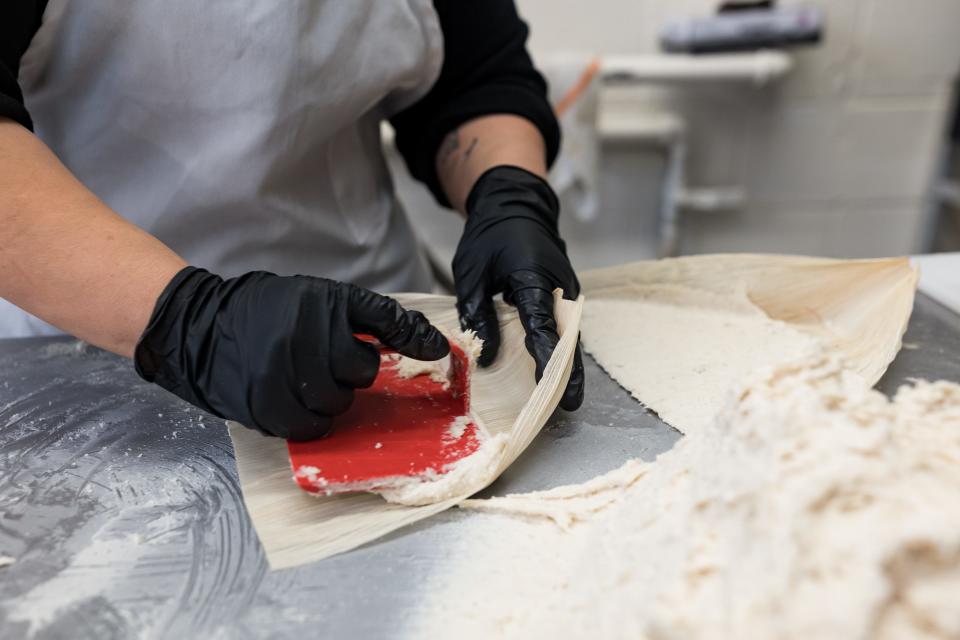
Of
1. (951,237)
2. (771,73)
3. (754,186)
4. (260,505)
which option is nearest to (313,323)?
(260,505)

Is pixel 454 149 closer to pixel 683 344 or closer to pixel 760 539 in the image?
pixel 683 344

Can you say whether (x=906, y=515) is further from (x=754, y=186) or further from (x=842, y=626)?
(x=754, y=186)

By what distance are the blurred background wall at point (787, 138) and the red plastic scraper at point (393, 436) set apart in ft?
4.01

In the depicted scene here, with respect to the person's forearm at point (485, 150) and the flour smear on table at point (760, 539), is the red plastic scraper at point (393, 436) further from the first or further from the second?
the person's forearm at point (485, 150)

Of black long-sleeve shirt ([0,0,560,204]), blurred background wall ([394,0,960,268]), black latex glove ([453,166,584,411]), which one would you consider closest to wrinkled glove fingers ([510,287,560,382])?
black latex glove ([453,166,584,411])

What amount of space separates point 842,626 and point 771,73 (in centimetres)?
154

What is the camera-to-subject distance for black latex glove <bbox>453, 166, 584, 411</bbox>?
0.69 meters

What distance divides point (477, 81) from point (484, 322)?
1.49ft

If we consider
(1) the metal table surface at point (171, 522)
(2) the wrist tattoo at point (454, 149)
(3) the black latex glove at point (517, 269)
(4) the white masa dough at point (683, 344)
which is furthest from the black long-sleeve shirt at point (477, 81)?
(1) the metal table surface at point (171, 522)

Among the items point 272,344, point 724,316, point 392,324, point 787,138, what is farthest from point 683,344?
point 787,138

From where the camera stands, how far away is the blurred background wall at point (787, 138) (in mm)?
1755

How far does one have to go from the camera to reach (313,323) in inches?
23.0

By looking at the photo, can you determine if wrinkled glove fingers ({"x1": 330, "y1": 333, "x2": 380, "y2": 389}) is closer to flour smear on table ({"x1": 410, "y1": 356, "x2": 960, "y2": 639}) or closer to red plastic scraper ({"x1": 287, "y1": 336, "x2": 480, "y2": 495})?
red plastic scraper ({"x1": 287, "y1": 336, "x2": 480, "y2": 495})

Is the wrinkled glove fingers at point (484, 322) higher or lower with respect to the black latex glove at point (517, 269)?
lower
